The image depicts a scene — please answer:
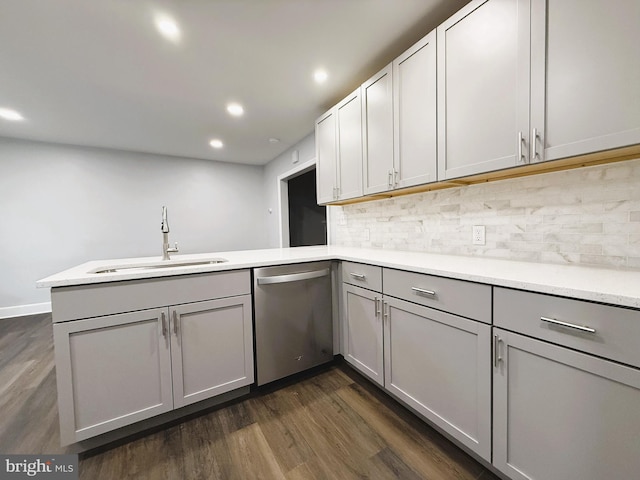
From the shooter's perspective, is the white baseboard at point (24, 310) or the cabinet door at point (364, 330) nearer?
the cabinet door at point (364, 330)

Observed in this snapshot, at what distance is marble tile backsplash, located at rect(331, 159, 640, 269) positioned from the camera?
3.61 ft

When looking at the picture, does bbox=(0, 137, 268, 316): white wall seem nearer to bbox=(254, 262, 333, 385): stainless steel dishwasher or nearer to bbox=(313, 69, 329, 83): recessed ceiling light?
bbox=(313, 69, 329, 83): recessed ceiling light

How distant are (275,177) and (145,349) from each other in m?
3.64

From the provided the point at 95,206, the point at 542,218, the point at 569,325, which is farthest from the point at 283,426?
the point at 95,206

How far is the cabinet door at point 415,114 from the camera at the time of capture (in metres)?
1.52

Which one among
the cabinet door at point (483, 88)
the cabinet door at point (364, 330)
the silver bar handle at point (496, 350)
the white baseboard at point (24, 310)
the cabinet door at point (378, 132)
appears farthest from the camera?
the white baseboard at point (24, 310)

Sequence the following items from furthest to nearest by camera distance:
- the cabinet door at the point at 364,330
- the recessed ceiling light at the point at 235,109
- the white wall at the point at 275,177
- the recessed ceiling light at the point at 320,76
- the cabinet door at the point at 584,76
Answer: the white wall at the point at 275,177
the recessed ceiling light at the point at 235,109
the recessed ceiling light at the point at 320,76
the cabinet door at the point at 364,330
the cabinet door at the point at 584,76

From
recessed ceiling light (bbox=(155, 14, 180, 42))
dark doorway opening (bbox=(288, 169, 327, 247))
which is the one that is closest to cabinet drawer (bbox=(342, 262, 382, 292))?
recessed ceiling light (bbox=(155, 14, 180, 42))

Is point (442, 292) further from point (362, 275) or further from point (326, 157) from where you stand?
point (326, 157)

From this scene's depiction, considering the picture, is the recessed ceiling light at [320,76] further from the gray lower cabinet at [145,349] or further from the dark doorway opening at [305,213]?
the dark doorway opening at [305,213]

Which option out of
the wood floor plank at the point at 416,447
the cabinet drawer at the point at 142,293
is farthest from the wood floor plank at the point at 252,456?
the cabinet drawer at the point at 142,293

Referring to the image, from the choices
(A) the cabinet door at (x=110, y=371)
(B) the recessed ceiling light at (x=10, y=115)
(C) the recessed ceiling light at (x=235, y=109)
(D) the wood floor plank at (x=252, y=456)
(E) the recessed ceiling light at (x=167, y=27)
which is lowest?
(D) the wood floor plank at (x=252, y=456)

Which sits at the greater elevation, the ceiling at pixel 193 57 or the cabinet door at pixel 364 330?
the ceiling at pixel 193 57

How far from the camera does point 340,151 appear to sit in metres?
2.30
